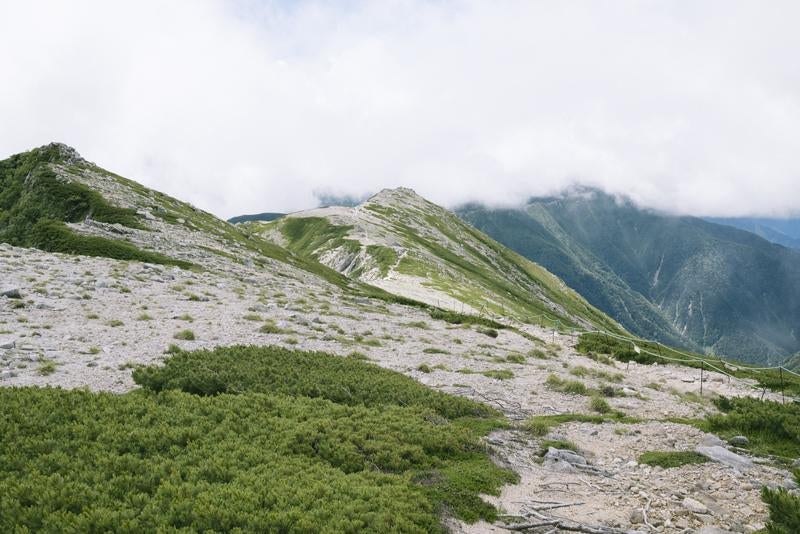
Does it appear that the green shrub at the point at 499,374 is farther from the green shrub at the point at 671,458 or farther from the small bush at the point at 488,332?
the small bush at the point at 488,332

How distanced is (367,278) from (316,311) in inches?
2938

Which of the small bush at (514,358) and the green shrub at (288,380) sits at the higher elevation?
the small bush at (514,358)

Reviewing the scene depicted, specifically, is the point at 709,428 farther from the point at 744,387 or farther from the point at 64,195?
the point at 64,195

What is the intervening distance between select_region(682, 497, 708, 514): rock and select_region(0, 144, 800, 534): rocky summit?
30mm

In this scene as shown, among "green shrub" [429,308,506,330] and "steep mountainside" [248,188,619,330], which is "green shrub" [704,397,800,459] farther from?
"steep mountainside" [248,188,619,330]

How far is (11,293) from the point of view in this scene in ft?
92.3

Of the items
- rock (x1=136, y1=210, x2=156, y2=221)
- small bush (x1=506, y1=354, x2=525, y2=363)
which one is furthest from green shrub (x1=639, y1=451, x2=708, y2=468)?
rock (x1=136, y1=210, x2=156, y2=221)

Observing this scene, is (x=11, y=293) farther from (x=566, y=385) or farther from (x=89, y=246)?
(x=566, y=385)

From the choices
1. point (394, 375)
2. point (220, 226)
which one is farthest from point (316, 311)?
point (220, 226)

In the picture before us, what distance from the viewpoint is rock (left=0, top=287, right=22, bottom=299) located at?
27938 mm

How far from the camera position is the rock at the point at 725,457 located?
15023mm

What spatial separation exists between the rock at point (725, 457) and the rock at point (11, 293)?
1324 inches

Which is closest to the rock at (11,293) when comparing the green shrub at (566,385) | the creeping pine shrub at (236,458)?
the creeping pine shrub at (236,458)

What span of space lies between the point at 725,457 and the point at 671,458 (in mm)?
1611
